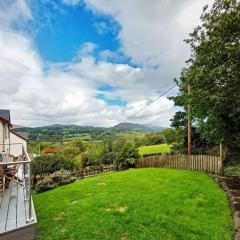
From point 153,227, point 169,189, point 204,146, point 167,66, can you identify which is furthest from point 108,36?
point 153,227

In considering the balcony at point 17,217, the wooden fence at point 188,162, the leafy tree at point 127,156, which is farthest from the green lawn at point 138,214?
the leafy tree at point 127,156

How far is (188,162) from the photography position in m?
17.7

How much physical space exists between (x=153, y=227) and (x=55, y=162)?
22163 mm

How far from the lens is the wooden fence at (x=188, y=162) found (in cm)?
1550

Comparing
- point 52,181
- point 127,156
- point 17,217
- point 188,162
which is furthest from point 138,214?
point 127,156

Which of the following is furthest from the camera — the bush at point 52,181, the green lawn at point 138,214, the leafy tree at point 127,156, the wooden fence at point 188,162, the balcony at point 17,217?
the leafy tree at point 127,156

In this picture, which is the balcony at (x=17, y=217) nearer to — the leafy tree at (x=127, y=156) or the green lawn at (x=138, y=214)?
the green lawn at (x=138, y=214)

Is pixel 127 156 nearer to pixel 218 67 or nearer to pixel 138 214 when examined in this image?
pixel 218 67

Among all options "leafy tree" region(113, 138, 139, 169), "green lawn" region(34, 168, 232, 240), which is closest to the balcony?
"green lawn" region(34, 168, 232, 240)

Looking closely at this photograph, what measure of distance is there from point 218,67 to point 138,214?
7958mm

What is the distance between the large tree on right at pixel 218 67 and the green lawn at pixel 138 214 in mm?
4788

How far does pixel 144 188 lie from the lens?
10.5 m

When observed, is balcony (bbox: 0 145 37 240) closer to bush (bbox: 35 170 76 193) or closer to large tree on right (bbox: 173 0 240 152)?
bush (bbox: 35 170 76 193)

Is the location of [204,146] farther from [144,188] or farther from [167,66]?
[144,188]
